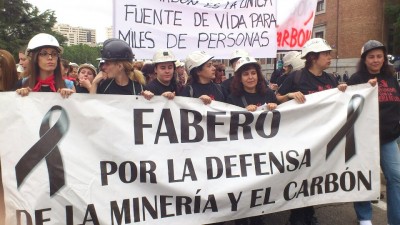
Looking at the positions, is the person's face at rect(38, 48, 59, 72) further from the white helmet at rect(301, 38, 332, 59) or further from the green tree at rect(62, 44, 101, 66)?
the green tree at rect(62, 44, 101, 66)

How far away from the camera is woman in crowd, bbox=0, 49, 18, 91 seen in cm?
334

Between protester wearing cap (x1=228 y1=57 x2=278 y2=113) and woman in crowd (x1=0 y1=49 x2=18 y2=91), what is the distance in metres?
1.87

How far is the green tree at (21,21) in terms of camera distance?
1462 inches

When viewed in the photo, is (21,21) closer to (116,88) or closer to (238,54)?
(238,54)

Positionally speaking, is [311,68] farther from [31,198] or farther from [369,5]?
[369,5]

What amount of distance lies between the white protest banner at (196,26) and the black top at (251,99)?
1.18m

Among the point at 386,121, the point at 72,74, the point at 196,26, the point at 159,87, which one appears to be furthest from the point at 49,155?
the point at 72,74

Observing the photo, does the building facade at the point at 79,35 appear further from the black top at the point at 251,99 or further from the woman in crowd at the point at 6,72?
the black top at the point at 251,99

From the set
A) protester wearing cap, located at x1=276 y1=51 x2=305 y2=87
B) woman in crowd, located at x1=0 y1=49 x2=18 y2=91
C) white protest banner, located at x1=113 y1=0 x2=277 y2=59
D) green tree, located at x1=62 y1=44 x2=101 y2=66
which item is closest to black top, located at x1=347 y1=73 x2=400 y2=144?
white protest banner, located at x1=113 y1=0 x2=277 y2=59

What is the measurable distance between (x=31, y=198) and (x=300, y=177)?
219cm

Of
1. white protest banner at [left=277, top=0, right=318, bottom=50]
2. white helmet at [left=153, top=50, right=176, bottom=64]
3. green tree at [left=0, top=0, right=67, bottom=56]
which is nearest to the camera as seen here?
white helmet at [left=153, top=50, right=176, bottom=64]

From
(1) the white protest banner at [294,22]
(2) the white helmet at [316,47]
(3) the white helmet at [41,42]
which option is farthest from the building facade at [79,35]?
(2) the white helmet at [316,47]

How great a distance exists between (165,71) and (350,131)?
183cm

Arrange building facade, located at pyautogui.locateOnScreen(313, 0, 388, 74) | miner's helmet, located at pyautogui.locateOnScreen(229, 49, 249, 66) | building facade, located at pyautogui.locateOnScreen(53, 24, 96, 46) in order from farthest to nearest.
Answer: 1. building facade, located at pyautogui.locateOnScreen(53, 24, 96, 46)
2. building facade, located at pyautogui.locateOnScreen(313, 0, 388, 74)
3. miner's helmet, located at pyautogui.locateOnScreen(229, 49, 249, 66)
